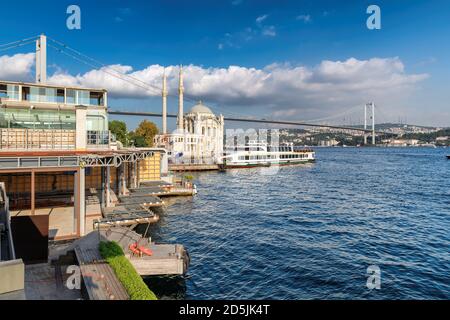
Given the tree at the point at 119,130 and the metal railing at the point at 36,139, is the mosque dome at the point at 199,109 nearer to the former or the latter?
the tree at the point at 119,130

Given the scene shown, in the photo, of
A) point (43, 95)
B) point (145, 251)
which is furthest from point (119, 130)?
point (145, 251)

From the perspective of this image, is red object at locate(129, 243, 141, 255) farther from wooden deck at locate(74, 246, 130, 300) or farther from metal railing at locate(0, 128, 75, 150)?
metal railing at locate(0, 128, 75, 150)

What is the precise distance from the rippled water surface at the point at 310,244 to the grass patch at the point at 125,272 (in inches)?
83.5

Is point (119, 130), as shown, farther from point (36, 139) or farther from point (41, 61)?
point (36, 139)

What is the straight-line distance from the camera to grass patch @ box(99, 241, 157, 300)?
11.1m

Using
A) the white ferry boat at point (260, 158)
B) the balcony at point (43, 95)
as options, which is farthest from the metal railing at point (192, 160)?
the balcony at point (43, 95)

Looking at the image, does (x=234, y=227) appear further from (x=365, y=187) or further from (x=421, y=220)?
(x=365, y=187)

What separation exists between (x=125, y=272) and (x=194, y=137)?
80318mm

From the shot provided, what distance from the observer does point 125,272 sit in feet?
41.2

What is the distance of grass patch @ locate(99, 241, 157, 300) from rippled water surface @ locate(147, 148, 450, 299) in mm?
2122

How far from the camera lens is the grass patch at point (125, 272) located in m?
11.1

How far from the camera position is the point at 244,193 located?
42.1 meters

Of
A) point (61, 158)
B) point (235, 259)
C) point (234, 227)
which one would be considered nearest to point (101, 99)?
point (61, 158)

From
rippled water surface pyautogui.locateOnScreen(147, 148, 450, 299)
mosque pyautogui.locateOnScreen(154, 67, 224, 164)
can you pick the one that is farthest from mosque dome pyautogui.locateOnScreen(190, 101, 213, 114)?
rippled water surface pyautogui.locateOnScreen(147, 148, 450, 299)
